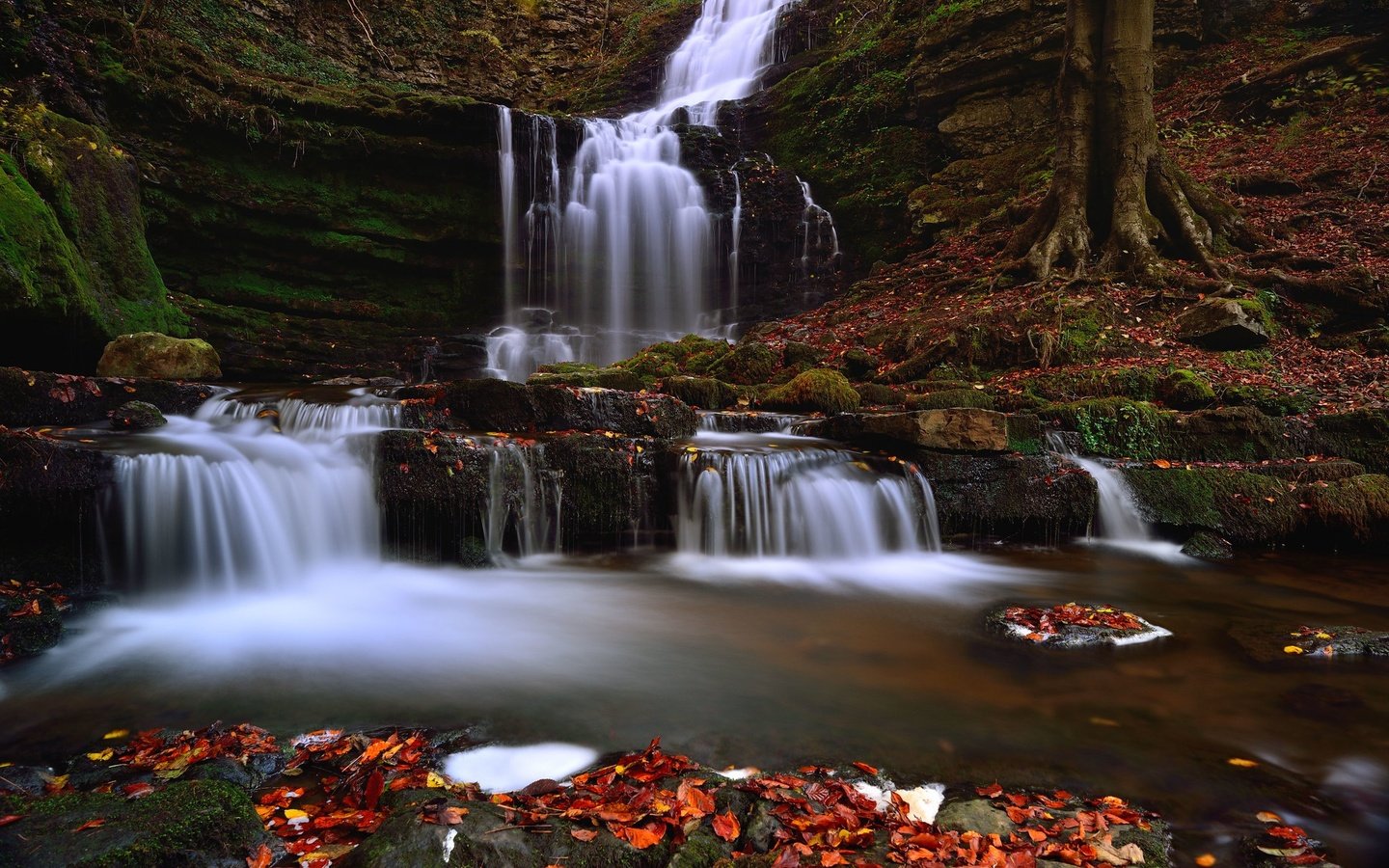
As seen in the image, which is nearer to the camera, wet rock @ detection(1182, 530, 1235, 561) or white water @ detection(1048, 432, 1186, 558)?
wet rock @ detection(1182, 530, 1235, 561)

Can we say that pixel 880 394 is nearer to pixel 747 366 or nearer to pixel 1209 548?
pixel 747 366

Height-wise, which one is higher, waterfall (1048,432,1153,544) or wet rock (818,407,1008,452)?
wet rock (818,407,1008,452)

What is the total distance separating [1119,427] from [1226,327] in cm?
286

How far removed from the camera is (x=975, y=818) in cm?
231

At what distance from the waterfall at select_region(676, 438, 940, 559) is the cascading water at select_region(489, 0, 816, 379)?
1022cm

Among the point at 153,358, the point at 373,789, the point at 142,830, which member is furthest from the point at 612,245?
the point at 142,830

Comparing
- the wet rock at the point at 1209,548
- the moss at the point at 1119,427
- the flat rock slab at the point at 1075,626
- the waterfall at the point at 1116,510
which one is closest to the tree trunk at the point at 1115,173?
the moss at the point at 1119,427

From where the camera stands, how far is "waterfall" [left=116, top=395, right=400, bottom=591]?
15.9 feet

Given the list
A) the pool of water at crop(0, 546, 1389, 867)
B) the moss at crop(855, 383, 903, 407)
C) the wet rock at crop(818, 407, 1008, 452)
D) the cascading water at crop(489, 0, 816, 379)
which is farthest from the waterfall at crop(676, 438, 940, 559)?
the cascading water at crop(489, 0, 816, 379)

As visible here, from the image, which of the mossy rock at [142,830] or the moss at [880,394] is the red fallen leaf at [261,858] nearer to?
the mossy rock at [142,830]

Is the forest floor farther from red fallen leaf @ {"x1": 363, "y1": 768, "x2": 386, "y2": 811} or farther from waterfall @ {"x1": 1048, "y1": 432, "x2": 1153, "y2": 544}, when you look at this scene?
red fallen leaf @ {"x1": 363, "y1": 768, "x2": 386, "y2": 811}

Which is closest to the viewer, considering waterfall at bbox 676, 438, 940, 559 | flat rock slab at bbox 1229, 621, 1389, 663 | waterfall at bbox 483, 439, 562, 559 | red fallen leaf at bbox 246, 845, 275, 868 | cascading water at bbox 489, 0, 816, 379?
red fallen leaf at bbox 246, 845, 275, 868

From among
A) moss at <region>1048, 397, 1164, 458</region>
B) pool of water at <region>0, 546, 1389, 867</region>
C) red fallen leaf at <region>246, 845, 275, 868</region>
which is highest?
moss at <region>1048, 397, 1164, 458</region>

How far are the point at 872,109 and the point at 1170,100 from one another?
686 cm
